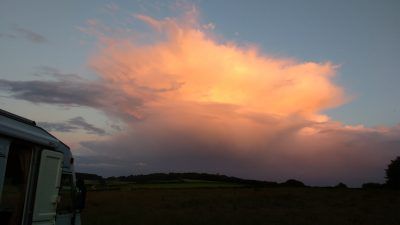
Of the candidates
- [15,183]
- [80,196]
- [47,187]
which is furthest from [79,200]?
[15,183]

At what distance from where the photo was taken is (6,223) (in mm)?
8430

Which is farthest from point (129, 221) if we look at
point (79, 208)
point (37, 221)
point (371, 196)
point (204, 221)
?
point (371, 196)

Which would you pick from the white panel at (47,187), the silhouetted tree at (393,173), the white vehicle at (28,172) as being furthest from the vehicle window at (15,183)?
the silhouetted tree at (393,173)

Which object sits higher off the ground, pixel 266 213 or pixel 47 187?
pixel 47 187

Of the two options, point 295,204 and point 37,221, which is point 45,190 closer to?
point 37,221

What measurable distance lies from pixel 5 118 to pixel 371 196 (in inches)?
1728

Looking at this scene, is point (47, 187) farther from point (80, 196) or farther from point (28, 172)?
point (80, 196)

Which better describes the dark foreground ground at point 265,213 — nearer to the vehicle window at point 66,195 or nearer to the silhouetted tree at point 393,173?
the vehicle window at point 66,195

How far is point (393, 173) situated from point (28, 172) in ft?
290

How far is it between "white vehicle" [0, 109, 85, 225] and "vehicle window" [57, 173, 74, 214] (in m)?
0.25

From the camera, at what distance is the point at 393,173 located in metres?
87.2

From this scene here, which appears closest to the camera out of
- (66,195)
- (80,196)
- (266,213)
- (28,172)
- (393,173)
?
(28,172)

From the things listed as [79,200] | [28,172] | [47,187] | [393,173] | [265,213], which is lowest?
[265,213]

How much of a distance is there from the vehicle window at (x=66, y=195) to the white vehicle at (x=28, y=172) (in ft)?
0.82
